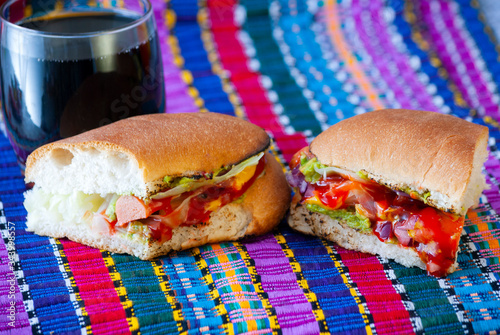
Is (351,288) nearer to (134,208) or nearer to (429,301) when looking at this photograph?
(429,301)

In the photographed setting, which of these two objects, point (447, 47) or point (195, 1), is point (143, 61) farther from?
point (447, 47)

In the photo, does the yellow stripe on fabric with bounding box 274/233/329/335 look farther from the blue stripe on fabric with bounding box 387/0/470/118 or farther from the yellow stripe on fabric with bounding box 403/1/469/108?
the yellow stripe on fabric with bounding box 403/1/469/108

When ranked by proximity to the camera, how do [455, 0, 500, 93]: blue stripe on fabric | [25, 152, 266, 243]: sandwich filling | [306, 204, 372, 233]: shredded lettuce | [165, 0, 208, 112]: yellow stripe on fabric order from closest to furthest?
[25, 152, 266, 243]: sandwich filling
[306, 204, 372, 233]: shredded lettuce
[165, 0, 208, 112]: yellow stripe on fabric
[455, 0, 500, 93]: blue stripe on fabric

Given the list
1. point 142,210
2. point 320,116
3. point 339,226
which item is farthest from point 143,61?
point 320,116

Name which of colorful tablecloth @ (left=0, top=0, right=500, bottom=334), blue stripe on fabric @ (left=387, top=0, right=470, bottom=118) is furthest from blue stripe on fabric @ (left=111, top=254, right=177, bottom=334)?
blue stripe on fabric @ (left=387, top=0, right=470, bottom=118)

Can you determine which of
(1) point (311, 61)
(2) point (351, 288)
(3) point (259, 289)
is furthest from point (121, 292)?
(1) point (311, 61)

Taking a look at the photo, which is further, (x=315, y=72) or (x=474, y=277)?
(x=315, y=72)

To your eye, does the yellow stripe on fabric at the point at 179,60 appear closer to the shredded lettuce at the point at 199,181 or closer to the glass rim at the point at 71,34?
the glass rim at the point at 71,34
